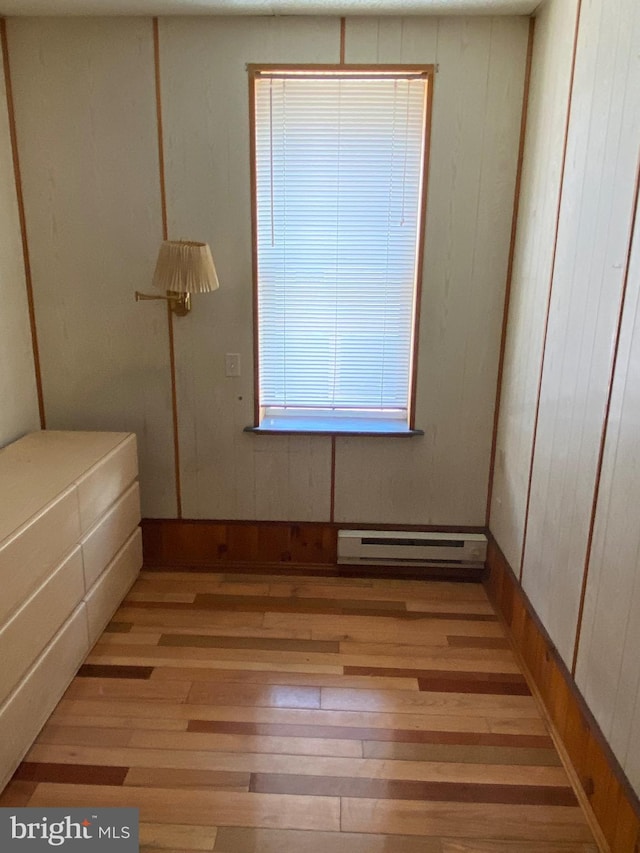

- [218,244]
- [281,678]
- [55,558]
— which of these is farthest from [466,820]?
[218,244]

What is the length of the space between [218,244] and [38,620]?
180 centimetres

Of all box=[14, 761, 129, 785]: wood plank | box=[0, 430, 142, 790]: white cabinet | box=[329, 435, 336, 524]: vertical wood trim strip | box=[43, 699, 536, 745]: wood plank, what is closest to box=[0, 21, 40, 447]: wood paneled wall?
box=[0, 430, 142, 790]: white cabinet

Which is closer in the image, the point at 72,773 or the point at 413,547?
the point at 72,773

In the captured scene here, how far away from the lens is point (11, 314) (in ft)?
9.16

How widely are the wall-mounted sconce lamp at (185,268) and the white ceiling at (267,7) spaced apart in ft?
3.15

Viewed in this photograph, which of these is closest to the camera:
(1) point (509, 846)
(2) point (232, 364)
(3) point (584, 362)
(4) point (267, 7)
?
(1) point (509, 846)

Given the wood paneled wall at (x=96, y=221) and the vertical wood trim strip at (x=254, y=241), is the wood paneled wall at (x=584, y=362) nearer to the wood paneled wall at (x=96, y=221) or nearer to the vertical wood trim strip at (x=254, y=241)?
the vertical wood trim strip at (x=254, y=241)

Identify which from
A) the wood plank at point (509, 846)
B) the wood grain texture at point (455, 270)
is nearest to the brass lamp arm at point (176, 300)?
the wood grain texture at point (455, 270)

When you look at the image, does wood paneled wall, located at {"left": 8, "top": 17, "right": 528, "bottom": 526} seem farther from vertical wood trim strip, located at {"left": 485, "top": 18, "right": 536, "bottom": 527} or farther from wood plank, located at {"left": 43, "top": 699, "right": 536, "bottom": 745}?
wood plank, located at {"left": 43, "top": 699, "right": 536, "bottom": 745}

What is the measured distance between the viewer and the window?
2730 millimetres

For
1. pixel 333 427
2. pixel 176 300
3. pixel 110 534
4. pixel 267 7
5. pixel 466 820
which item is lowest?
pixel 466 820

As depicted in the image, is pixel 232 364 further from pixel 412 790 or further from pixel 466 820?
pixel 466 820

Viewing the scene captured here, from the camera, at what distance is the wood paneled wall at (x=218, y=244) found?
2.65 meters

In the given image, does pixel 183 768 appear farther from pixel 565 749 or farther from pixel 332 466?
pixel 332 466
